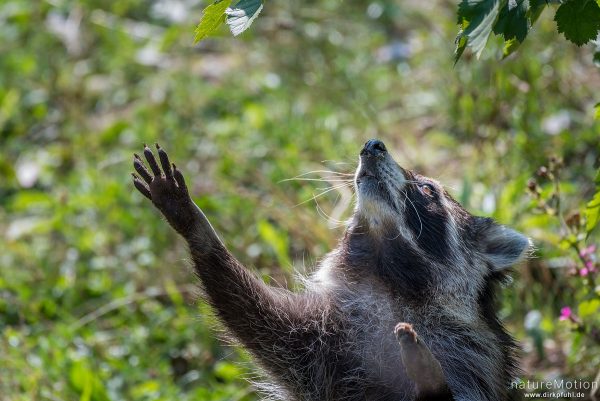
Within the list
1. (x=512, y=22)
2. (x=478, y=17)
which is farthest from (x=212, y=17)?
(x=512, y=22)

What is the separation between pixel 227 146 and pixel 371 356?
11.0 feet

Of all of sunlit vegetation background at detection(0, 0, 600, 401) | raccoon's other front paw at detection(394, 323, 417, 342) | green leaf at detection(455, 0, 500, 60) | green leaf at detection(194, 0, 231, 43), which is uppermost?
green leaf at detection(194, 0, 231, 43)

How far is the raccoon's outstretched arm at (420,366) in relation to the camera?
3709mm

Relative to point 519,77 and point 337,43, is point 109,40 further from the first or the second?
point 519,77

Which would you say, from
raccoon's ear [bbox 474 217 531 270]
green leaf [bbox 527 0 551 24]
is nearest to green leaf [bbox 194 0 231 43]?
green leaf [bbox 527 0 551 24]

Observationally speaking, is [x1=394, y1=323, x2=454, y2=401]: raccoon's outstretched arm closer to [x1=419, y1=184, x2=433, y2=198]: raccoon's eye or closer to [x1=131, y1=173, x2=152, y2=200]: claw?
[x1=419, y1=184, x2=433, y2=198]: raccoon's eye

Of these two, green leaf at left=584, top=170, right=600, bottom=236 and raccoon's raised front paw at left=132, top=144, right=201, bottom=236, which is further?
raccoon's raised front paw at left=132, top=144, right=201, bottom=236

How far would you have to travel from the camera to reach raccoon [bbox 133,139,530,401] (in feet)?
14.1

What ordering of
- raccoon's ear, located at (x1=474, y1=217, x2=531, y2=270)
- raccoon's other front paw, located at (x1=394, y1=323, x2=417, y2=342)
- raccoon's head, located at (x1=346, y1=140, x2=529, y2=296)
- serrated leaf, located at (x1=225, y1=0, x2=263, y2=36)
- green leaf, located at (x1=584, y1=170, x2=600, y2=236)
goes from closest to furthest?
serrated leaf, located at (x1=225, y1=0, x2=263, y2=36) → raccoon's other front paw, located at (x1=394, y1=323, x2=417, y2=342) → green leaf, located at (x1=584, y1=170, x2=600, y2=236) → raccoon's head, located at (x1=346, y1=140, x2=529, y2=296) → raccoon's ear, located at (x1=474, y1=217, x2=531, y2=270)

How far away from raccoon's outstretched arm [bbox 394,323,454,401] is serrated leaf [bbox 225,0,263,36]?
135 cm

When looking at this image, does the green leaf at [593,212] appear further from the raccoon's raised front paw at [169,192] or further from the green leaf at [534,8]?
the raccoon's raised front paw at [169,192]

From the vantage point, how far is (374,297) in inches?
177

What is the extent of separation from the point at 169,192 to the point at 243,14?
1.37 m

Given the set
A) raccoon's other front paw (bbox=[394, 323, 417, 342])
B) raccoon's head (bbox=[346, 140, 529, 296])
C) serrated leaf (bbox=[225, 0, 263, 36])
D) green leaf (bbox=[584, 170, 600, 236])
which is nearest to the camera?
serrated leaf (bbox=[225, 0, 263, 36])
